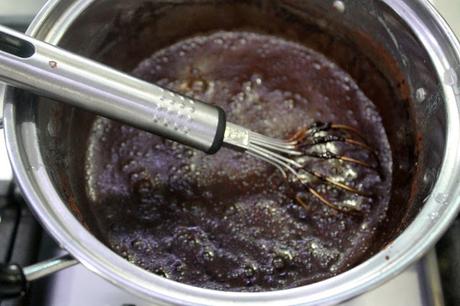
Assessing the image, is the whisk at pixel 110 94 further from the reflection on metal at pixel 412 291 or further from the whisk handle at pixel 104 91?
the reflection on metal at pixel 412 291

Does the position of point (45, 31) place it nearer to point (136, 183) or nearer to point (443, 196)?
point (136, 183)

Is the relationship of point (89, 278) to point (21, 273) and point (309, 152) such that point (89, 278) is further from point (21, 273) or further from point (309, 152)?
point (309, 152)

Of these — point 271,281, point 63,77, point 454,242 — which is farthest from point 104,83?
point 454,242

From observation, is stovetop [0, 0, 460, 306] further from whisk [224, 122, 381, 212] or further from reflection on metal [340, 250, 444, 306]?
whisk [224, 122, 381, 212]

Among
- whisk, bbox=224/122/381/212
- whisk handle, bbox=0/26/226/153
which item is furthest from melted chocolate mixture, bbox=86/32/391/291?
whisk handle, bbox=0/26/226/153

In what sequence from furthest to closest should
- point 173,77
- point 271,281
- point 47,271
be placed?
point 173,77
point 271,281
point 47,271

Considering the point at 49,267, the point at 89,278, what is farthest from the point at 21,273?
the point at 89,278

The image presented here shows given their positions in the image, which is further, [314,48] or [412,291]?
[314,48]
